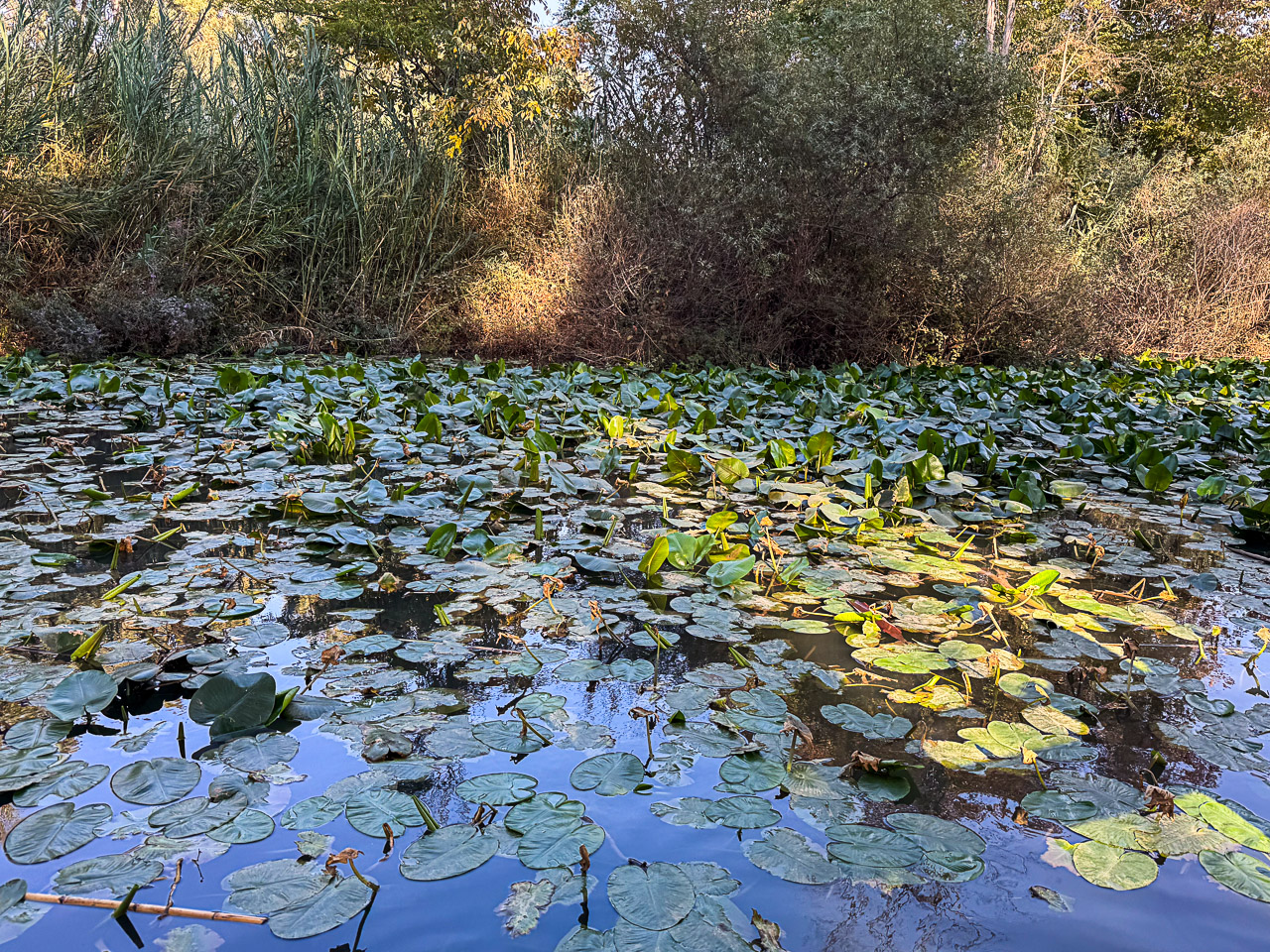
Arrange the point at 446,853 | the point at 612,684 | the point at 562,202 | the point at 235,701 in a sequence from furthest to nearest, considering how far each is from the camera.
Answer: the point at 562,202 → the point at 612,684 → the point at 235,701 → the point at 446,853

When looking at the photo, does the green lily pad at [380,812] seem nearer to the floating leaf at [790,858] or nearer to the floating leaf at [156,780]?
the floating leaf at [156,780]

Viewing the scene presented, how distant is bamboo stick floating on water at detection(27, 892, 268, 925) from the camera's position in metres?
1.07

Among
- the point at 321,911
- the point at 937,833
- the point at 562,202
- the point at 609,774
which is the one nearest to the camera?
the point at 321,911

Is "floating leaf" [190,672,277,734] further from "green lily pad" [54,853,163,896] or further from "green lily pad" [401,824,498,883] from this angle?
"green lily pad" [401,824,498,883]

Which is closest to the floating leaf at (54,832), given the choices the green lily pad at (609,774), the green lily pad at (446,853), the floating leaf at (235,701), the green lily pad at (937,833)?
the floating leaf at (235,701)

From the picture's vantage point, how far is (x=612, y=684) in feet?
5.88

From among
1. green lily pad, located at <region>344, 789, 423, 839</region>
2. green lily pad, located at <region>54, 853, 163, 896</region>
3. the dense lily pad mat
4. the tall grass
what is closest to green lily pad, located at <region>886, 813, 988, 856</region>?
the dense lily pad mat

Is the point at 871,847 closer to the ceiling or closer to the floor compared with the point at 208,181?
closer to the floor

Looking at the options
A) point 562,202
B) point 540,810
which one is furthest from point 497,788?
point 562,202

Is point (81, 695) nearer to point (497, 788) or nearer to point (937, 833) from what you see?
point (497, 788)

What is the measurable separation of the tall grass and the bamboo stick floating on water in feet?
26.0

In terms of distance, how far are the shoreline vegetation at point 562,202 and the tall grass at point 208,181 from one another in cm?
3

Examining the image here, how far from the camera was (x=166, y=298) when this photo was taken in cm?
789

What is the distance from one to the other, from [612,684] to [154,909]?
91 centimetres
